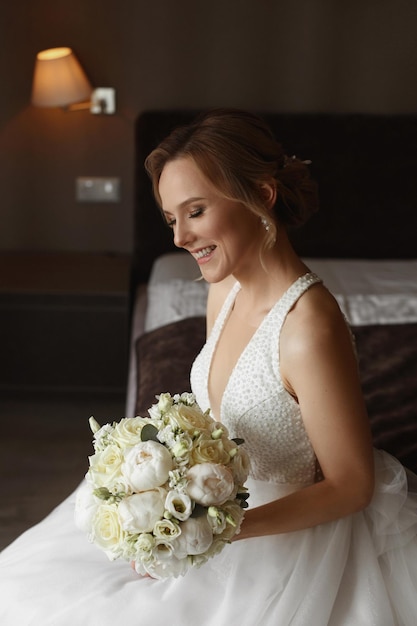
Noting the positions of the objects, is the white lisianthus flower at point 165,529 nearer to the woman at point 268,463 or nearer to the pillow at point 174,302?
the woman at point 268,463

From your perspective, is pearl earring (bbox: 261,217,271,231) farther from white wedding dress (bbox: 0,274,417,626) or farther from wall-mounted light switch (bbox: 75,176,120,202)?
wall-mounted light switch (bbox: 75,176,120,202)

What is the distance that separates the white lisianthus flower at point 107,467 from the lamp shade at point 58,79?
9.09ft

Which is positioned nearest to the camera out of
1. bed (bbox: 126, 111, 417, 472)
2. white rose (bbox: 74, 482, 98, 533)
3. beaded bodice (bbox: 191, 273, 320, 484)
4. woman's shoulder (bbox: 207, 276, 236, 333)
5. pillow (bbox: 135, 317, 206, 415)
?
white rose (bbox: 74, 482, 98, 533)

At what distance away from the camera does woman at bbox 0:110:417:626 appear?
1.50 m

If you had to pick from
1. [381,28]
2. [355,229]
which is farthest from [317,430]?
[381,28]

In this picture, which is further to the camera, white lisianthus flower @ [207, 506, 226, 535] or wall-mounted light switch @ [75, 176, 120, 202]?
wall-mounted light switch @ [75, 176, 120, 202]

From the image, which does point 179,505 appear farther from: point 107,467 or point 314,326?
point 314,326

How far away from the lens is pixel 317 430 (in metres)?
1.55

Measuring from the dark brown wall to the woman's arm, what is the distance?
8.99ft

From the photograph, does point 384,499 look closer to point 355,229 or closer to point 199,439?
point 199,439

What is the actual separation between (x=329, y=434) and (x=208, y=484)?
28 centimetres

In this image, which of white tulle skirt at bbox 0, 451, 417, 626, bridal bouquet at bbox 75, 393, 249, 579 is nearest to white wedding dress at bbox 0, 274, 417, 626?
white tulle skirt at bbox 0, 451, 417, 626

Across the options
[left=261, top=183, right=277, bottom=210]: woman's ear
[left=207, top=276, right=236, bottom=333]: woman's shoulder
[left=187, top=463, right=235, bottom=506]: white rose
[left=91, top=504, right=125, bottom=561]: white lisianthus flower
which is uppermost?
[left=261, top=183, right=277, bottom=210]: woman's ear

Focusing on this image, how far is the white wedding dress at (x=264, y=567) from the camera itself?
1480 mm
